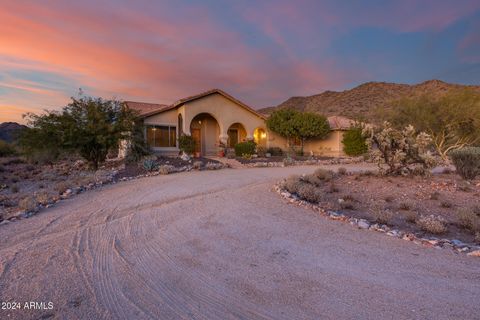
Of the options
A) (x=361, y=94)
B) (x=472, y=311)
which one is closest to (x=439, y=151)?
(x=472, y=311)

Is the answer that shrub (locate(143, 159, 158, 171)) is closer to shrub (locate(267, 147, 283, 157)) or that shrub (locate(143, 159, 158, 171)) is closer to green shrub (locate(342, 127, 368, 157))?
shrub (locate(267, 147, 283, 157))

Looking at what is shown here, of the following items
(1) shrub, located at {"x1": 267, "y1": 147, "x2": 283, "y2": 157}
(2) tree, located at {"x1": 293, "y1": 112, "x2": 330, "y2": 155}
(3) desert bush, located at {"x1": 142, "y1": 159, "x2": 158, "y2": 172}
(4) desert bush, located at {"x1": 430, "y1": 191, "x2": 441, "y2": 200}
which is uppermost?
(2) tree, located at {"x1": 293, "y1": 112, "x2": 330, "y2": 155}

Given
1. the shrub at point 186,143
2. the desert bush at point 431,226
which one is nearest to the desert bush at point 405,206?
the desert bush at point 431,226

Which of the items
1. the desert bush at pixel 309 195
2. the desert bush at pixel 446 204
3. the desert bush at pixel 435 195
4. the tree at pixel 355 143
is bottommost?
the desert bush at pixel 446 204

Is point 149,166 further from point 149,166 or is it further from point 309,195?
point 309,195

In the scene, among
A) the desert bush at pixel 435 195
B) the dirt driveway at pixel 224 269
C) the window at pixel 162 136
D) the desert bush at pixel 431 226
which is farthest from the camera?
the window at pixel 162 136

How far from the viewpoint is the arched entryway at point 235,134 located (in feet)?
82.1

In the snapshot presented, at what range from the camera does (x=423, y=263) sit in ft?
13.0

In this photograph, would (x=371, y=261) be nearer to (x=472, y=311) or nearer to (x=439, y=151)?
(x=472, y=311)

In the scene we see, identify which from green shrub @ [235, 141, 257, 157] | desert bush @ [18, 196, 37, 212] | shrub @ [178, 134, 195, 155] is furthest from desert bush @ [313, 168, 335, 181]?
shrub @ [178, 134, 195, 155]

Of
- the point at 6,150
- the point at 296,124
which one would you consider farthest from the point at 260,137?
the point at 6,150

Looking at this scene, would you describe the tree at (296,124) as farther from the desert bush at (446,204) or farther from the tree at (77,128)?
the desert bush at (446,204)

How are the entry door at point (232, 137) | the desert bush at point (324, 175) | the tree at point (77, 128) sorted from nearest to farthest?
the desert bush at point (324, 175), the tree at point (77, 128), the entry door at point (232, 137)

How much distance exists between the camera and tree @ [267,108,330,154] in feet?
78.5
